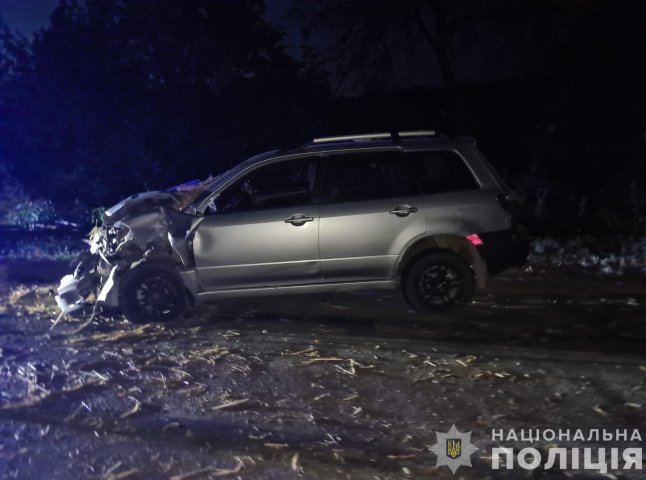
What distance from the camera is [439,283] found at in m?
7.51

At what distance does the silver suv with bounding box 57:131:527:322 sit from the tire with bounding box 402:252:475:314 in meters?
0.01

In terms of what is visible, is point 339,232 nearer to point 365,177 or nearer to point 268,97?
point 365,177

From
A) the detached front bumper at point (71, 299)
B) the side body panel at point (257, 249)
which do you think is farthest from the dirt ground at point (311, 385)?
the side body panel at point (257, 249)

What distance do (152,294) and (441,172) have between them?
325 centimetres

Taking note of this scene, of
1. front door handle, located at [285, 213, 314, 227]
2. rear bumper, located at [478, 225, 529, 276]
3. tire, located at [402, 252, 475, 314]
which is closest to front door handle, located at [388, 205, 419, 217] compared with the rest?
tire, located at [402, 252, 475, 314]

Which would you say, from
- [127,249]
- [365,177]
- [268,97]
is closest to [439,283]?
[365,177]

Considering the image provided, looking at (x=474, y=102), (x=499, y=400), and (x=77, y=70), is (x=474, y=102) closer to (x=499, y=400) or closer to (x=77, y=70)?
(x=77, y=70)

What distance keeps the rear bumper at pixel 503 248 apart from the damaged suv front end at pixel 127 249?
290 cm

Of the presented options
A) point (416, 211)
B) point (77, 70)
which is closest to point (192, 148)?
point (77, 70)

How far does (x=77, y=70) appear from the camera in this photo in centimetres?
1681

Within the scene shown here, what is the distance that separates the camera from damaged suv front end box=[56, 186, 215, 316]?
760cm

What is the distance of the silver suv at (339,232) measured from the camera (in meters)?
7.38

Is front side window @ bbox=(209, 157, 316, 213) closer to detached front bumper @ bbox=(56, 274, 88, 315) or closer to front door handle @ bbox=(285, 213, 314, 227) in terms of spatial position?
front door handle @ bbox=(285, 213, 314, 227)

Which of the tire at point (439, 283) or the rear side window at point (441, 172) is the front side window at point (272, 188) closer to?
the rear side window at point (441, 172)
